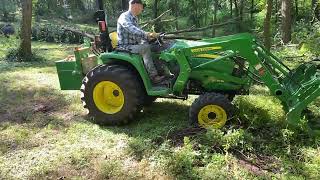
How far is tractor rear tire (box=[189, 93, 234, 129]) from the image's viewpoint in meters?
5.51

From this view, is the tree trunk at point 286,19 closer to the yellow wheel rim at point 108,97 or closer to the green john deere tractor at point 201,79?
the green john deere tractor at point 201,79

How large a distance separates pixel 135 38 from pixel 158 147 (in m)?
1.77

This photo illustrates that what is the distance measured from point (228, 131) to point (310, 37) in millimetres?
7201

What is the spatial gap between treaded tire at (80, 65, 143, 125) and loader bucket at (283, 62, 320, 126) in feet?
6.96

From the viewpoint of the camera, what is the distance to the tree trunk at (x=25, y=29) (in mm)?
12164

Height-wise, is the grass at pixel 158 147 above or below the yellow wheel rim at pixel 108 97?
below

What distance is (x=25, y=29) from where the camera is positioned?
12336mm

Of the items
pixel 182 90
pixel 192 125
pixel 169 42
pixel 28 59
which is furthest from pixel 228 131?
pixel 28 59

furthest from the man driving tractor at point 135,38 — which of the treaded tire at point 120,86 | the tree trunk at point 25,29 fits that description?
the tree trunk at point 25,29

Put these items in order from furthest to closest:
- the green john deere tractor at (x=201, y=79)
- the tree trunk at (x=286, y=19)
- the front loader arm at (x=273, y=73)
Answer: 1. the tree trunk at (x=286, y=19)
2. the green john deere tractor at (x=201, y=79)
3. the front loader arm at (x=273, y=73)

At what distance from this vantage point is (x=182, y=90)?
5.95 meters

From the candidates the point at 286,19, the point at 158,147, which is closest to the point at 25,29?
the point at 286,19

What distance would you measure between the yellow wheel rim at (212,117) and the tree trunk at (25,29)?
8.28m

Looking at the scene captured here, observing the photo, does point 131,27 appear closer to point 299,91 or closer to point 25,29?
point 299,91
